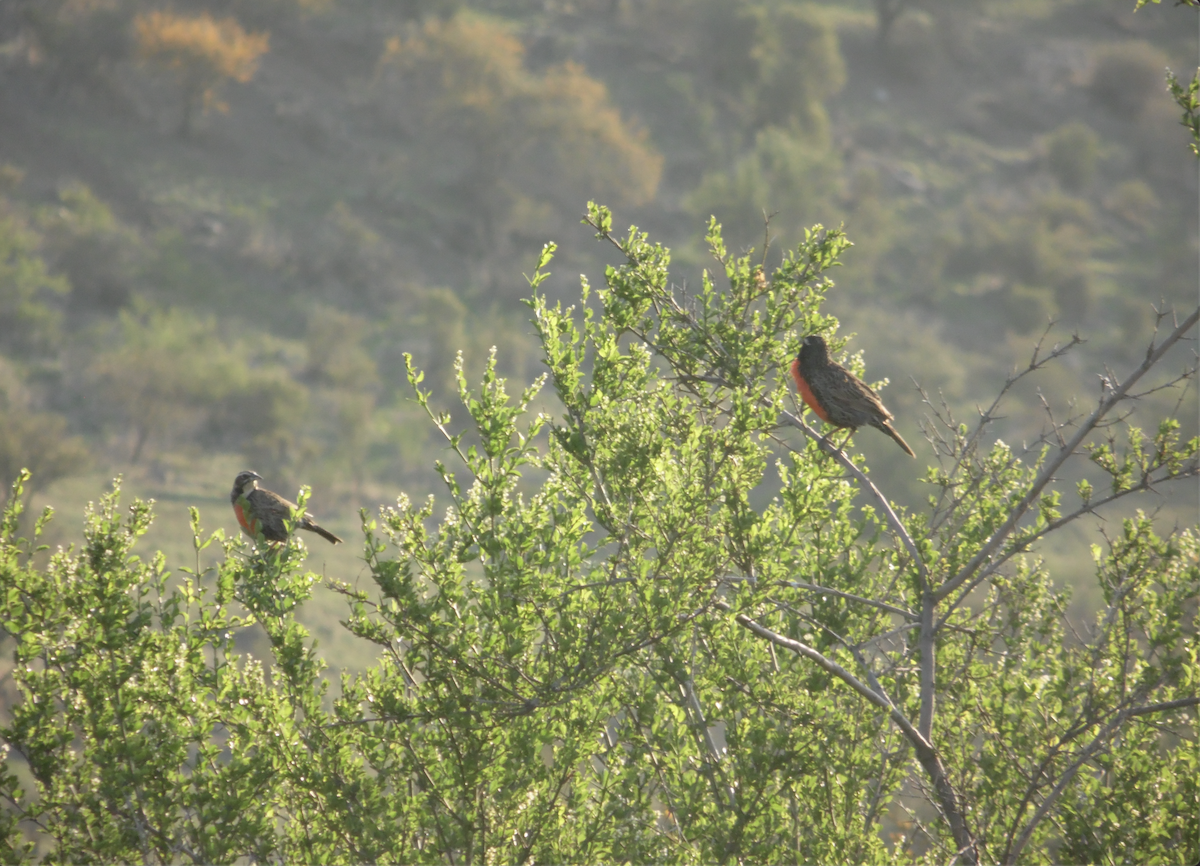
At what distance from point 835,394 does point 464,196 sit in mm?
49807

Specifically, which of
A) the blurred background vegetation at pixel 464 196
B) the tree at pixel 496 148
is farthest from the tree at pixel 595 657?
the tree at pixel 496 148

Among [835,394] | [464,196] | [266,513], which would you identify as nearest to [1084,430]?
[835,394]

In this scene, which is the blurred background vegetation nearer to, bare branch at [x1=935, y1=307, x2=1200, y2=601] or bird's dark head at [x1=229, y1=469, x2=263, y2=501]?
bird's dark head at [x1=229, y1=469, x2=263, y2=501]

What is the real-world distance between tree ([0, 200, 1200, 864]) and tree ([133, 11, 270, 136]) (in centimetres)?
5083

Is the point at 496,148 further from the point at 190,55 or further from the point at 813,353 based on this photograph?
the point at 813,353

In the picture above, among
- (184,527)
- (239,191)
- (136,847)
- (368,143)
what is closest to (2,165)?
(239,191)

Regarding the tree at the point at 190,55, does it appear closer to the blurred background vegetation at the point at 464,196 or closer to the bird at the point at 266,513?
the blurred background vegetation at the point at 464,196

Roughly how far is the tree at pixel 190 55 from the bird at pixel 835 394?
5022 centimetres

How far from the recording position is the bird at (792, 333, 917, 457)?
23.4 ft

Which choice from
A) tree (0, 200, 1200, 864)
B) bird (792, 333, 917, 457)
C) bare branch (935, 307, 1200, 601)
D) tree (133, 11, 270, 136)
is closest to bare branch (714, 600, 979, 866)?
tree (0, 200, 1200, 864)

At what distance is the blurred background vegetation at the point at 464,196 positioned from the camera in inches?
1442

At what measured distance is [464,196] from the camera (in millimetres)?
54906

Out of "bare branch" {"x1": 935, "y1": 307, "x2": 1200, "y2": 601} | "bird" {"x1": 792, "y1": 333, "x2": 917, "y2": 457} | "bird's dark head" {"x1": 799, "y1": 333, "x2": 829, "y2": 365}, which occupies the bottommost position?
"bare branch" {"x1": 935, "y1": 307, "x2": 1200, "y2": 601}

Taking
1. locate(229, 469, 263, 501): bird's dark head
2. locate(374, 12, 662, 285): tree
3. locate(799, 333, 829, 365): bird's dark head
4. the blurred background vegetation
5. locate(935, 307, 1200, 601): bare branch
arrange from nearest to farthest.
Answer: locate(935, 307, 1200, 601): bare branch < locate(799, 333, 829, 365): bird's dark head < locate(229, 469, 263, 501): bird's dark head < the blurred background vegetation < locate(374, 12, 662, 285): tree
